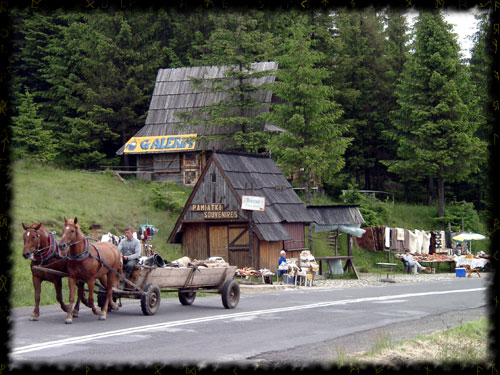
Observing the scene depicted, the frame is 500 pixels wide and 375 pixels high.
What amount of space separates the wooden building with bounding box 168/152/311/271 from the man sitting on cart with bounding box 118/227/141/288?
17.8 metres

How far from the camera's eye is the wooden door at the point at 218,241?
123ft

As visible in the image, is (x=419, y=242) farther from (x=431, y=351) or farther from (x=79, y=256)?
(x=431, y=351)

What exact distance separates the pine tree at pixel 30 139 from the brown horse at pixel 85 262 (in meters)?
39.3

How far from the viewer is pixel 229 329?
15.5 metres

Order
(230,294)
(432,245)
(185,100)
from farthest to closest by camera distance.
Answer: (185,100), (432,245), (230,294)

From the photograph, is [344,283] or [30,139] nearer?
[344,283]

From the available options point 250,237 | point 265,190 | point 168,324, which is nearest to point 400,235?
point 265,190

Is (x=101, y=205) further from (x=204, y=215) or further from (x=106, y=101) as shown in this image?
(x=106, y=101)

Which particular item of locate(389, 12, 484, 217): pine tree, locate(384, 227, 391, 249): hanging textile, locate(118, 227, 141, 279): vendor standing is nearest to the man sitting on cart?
locate(118, 227, 141, 279): vendor standing

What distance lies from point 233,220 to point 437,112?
2468 cm

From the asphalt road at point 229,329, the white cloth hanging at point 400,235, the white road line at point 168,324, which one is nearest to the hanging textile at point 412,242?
the white cloth hanging at point 400,235

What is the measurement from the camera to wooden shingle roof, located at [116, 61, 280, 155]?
178 ft

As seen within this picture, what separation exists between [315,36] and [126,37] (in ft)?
55.4

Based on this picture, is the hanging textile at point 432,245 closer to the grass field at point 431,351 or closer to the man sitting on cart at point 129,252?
the man sitting on cart at point 129,252
